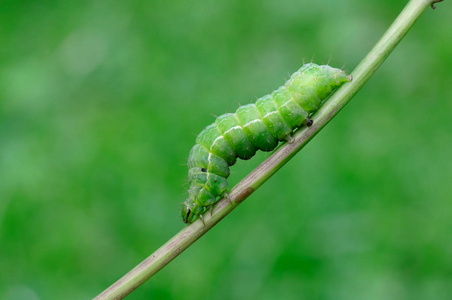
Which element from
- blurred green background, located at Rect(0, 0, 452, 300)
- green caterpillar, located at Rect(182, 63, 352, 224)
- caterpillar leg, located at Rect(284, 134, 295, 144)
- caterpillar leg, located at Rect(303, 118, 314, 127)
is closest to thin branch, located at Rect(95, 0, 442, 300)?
caterpillar leg, located at Rect(284, 134, 295, 144)

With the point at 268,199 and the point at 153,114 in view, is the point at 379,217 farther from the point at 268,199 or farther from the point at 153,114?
the point at 153,114

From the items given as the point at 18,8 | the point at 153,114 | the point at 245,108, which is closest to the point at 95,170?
the point at 153,114

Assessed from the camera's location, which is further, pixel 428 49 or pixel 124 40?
pixel 124 40

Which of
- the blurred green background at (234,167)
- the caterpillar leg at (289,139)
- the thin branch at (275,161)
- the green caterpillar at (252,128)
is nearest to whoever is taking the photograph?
the thin branch at (275,161)

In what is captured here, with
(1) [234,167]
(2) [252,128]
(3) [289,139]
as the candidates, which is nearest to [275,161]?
(3) [289,139]

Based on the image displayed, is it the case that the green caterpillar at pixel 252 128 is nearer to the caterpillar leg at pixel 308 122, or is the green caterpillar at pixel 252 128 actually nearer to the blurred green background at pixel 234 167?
the caterpillar leg at pixel 308 122

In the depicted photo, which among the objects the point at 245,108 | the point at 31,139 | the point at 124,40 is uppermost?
the point at 124,40

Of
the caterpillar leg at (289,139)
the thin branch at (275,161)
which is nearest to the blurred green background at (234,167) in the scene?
the caterpillar leg at (289,139)

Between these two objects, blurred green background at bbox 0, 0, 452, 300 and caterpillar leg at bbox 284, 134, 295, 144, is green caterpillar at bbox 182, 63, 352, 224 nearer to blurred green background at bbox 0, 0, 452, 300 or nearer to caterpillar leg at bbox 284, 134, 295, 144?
caterpillar leg at bbox 284, 134, 295, 144
